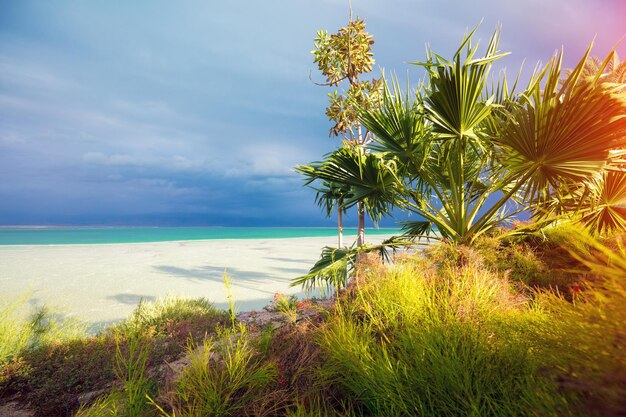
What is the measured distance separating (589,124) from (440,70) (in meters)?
1.96

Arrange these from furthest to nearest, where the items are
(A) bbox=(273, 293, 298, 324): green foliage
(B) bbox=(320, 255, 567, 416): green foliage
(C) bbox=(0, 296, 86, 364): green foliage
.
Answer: (A) bbox=(273, 293, 298, 324): green foliage
(C) bbox=(0, 296, 86, 364): green foliage
(B) bbox=(320, 255, 567, 416): green foliage

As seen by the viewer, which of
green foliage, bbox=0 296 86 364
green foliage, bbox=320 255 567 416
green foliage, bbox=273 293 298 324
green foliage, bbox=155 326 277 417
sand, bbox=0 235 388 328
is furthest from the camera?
sand, bbox=0 235 388 328

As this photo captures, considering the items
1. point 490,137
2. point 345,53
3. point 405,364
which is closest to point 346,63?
point 345,53

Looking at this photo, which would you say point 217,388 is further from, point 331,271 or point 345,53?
point 345,53

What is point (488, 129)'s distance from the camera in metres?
5.61

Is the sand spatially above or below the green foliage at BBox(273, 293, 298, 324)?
below

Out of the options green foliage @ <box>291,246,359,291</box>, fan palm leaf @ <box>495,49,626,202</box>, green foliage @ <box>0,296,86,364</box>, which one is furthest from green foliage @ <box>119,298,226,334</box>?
fan palm leaf @ <box>495,49,626,202</box>

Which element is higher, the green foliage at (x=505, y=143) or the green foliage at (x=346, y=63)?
the green foliage at (x=346, y=63)

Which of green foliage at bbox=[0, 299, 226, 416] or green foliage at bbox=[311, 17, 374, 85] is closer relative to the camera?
green foliage at bbox=[0, 299, 226, 416]

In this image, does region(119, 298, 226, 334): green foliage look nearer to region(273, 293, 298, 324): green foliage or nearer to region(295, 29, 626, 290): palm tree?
region(273, 293, 298, 324): green foliage

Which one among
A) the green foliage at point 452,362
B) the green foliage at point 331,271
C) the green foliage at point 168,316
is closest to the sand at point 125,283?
the green foliage at point 168,316

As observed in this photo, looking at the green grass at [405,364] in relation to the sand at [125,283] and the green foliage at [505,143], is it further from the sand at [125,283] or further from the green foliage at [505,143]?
the sand at [125,283]

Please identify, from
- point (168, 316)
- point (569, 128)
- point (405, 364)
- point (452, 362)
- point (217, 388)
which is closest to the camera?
point (452, 362)

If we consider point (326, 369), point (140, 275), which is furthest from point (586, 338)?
point (140, 275)
